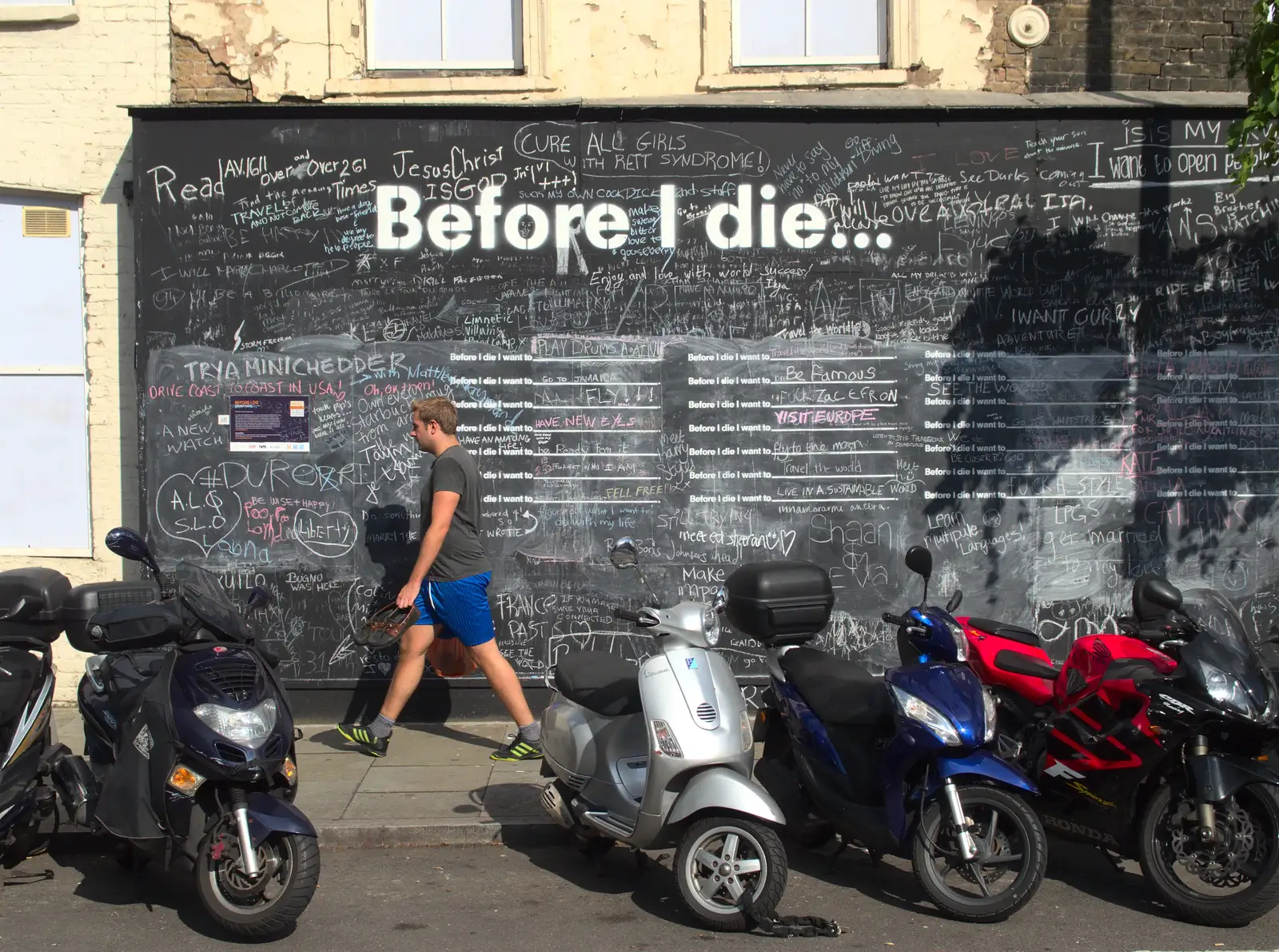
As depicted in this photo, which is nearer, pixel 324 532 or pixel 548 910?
Result: pixel 548 910

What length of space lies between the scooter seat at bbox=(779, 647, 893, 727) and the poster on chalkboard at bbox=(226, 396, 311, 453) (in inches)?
157

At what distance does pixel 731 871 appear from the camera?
4.96m

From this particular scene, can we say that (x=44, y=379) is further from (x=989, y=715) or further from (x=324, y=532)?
(x=989, y=715)

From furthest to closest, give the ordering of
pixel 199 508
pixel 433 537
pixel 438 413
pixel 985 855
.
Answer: pixel 199 508
pixel 438 413
pixel 433 537
pixel 985 855

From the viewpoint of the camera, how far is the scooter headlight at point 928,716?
502 cm

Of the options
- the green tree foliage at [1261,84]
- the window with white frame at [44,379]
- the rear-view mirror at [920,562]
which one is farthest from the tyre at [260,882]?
the green tree foliage at [1261,84]

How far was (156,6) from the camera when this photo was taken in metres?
8.53

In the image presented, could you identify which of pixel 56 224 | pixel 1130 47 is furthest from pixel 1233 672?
pixel 56 224

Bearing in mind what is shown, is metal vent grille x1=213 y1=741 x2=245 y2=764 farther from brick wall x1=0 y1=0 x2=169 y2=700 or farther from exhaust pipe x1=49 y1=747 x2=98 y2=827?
brick wall x1=0 y1=0 x2=169 y2=700

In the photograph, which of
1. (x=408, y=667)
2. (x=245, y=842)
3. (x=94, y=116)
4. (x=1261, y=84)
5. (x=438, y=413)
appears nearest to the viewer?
(x=245, y=842)

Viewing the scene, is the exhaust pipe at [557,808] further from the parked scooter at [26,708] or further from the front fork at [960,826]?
the parked scooter at [26,708]

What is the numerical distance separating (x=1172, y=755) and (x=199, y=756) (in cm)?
388

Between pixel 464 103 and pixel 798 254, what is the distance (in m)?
2.40

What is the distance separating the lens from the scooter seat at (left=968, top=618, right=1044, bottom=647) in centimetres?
612
